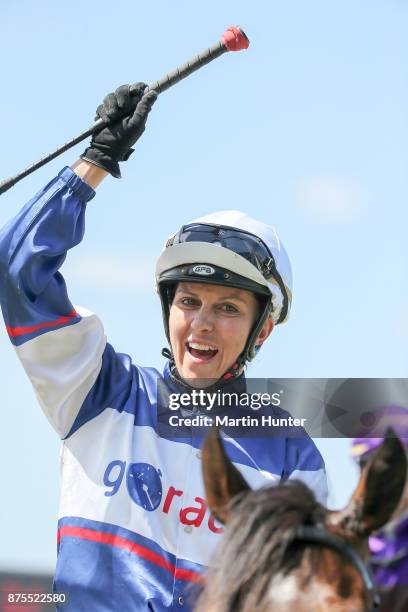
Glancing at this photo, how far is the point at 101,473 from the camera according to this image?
3.98m

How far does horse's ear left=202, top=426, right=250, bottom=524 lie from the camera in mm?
2428

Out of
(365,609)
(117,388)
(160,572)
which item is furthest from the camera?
(117,388)

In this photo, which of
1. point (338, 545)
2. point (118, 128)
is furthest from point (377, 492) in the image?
point (118, 128)

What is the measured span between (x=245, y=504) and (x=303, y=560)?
17cm

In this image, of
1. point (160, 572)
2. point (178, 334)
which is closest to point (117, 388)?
point (178, 334)

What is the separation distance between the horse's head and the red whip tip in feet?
6.62

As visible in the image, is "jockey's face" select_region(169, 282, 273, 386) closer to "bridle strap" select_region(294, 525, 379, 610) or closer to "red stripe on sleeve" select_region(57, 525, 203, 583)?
"red stripe on sleeve" select_region(57, 525, 203, 583)

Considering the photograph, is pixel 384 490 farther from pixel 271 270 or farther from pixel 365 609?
pixel 271 270

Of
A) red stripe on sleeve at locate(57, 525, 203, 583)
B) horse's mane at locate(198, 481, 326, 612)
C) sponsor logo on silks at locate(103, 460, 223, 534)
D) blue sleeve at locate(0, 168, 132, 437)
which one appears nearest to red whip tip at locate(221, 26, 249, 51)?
blue sleeve at locate(0, 168, 132, 437)

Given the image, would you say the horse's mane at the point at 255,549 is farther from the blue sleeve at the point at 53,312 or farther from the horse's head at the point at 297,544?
the blue sleeve at the point at 53,312

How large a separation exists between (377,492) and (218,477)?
36cm

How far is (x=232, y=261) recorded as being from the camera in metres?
4.27

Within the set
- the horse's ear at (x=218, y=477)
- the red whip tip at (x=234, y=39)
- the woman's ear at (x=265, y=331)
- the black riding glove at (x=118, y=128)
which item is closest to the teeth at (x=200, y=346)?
the woman's ear at (x=265, y=331)

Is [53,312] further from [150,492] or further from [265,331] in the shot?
[265,331]
